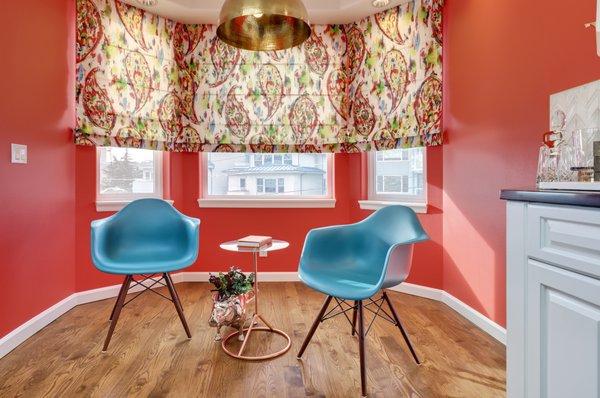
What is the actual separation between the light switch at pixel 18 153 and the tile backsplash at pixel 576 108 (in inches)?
120

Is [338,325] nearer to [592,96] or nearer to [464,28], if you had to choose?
[592,96]

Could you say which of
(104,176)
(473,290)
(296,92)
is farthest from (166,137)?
(473,290)

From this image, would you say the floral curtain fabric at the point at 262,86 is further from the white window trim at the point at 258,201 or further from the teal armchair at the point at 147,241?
the teal armchair at the point at 147,241

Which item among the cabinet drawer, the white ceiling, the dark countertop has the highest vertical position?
the white ceiling

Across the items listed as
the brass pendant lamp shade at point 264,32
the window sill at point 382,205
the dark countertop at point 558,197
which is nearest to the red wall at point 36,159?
the brass pendant lamp shade at point 264,32

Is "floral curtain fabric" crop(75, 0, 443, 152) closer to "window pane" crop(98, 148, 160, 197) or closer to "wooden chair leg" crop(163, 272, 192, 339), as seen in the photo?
"window pane" crop(98, 148, 160, 197)

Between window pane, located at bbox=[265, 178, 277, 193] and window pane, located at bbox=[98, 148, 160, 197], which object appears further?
window pane, located at bbox=[265, 178, 277, 193]

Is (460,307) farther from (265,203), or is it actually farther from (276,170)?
(276,170)

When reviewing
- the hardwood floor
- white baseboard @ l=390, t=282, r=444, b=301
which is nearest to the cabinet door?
the hardwood floor

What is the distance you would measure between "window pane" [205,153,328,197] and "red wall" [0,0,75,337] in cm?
126

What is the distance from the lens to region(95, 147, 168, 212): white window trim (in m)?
3.01

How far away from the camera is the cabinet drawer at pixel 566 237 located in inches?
37.3

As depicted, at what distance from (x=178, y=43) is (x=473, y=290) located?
3278mm

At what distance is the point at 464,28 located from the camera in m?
2.64
